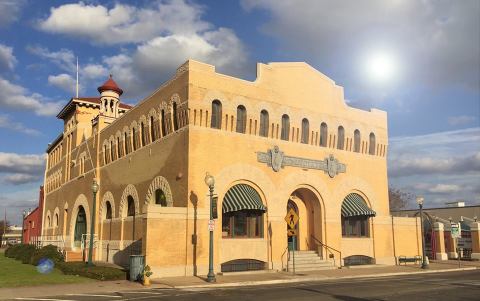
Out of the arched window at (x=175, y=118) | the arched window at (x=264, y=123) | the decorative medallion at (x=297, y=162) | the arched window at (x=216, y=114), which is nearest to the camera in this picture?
the arched window at (x=216, y=114)

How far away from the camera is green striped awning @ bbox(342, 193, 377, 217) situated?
30766mm

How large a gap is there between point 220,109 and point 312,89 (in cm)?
805

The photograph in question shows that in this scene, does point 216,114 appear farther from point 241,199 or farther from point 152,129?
point 152,129

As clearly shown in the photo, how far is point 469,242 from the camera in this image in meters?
40.8

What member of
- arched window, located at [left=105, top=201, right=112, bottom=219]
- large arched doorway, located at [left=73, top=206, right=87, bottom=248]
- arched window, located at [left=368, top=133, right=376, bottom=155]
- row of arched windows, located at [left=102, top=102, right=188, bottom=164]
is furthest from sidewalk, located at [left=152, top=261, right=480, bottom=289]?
large arched doorway, located at [left=73, top=206, right=87, bottom=248]

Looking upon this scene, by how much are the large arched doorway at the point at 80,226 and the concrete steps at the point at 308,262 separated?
23.3 meters

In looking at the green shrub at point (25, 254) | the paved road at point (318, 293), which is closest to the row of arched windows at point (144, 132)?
the green shrub at point (25, 254)

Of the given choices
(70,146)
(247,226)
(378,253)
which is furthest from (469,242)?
(70,146)

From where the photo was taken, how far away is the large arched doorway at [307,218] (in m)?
30.0

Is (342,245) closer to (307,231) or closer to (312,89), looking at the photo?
(307,231)

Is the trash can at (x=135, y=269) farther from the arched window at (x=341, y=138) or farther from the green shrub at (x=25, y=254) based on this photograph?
the arched window at (x=341, y=138)

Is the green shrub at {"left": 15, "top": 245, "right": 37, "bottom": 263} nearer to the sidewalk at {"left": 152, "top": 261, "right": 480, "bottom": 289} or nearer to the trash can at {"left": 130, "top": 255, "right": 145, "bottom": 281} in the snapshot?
the trash can at {"left": 130, "top": 255, "right": 145, "bottom": 281}

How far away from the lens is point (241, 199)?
83.3 ft

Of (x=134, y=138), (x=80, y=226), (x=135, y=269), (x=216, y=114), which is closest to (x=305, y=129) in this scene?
(x=216, y=114)
